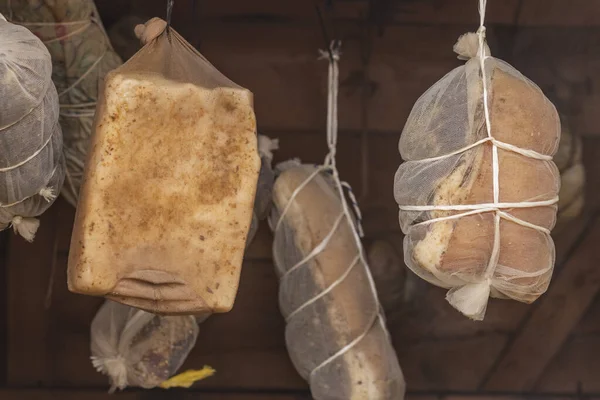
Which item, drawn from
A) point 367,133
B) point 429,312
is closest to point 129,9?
point 367,133

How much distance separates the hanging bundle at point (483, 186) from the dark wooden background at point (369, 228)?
2.79 feet

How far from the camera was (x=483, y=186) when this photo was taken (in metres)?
1.71

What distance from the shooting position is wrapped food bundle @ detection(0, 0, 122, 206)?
219cm

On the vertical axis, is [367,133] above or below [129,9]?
below

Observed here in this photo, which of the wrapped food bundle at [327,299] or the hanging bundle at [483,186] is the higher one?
the hanging bundle at [483,186]

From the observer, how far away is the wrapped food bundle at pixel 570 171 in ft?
8.32

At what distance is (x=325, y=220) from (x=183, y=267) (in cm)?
60

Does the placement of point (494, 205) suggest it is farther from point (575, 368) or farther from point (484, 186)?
point (575, 368)

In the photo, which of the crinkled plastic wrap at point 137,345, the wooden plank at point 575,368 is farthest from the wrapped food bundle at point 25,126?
the wooden plank at point 575,368

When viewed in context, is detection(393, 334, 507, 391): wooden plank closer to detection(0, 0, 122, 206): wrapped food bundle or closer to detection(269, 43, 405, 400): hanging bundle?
detection(269, 43, 405, 400): hanging bundle

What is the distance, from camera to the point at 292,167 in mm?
2387

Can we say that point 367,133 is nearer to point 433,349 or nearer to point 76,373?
point 433,349

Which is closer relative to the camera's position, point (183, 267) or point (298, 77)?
point (183, 267)

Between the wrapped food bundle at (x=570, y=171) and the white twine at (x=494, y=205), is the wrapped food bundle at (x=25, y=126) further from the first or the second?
the wrapped food bundle at (x=570, y=171)
